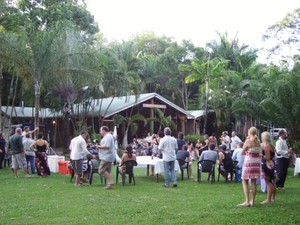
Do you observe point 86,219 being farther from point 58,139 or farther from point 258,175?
point 58,139

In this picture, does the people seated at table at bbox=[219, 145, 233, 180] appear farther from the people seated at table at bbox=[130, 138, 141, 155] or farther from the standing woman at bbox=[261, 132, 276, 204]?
the people seated at table at bbox=[130, 138, 141, 155]

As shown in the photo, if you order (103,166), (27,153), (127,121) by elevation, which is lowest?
(103,166)

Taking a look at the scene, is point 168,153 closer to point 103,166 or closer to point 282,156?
point 103,166

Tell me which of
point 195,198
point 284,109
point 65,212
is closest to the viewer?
point 65,212

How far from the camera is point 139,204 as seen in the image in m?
8.23

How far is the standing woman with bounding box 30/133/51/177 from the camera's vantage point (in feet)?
45.1

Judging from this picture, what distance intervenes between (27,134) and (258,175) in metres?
9.01

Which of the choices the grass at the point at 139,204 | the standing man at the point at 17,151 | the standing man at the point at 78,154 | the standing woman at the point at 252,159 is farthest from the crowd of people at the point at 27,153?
the standing woman at the point at 252,159

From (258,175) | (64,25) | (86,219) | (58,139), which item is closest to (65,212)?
(86,219)

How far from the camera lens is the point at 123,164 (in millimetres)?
11609

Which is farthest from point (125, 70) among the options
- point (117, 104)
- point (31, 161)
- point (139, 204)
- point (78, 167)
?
point (139, 204)

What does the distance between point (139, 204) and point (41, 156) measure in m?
6.43

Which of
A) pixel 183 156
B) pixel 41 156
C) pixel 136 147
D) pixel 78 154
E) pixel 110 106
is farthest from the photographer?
pixel 110 106

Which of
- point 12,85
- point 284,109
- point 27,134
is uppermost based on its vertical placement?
point 12,85
